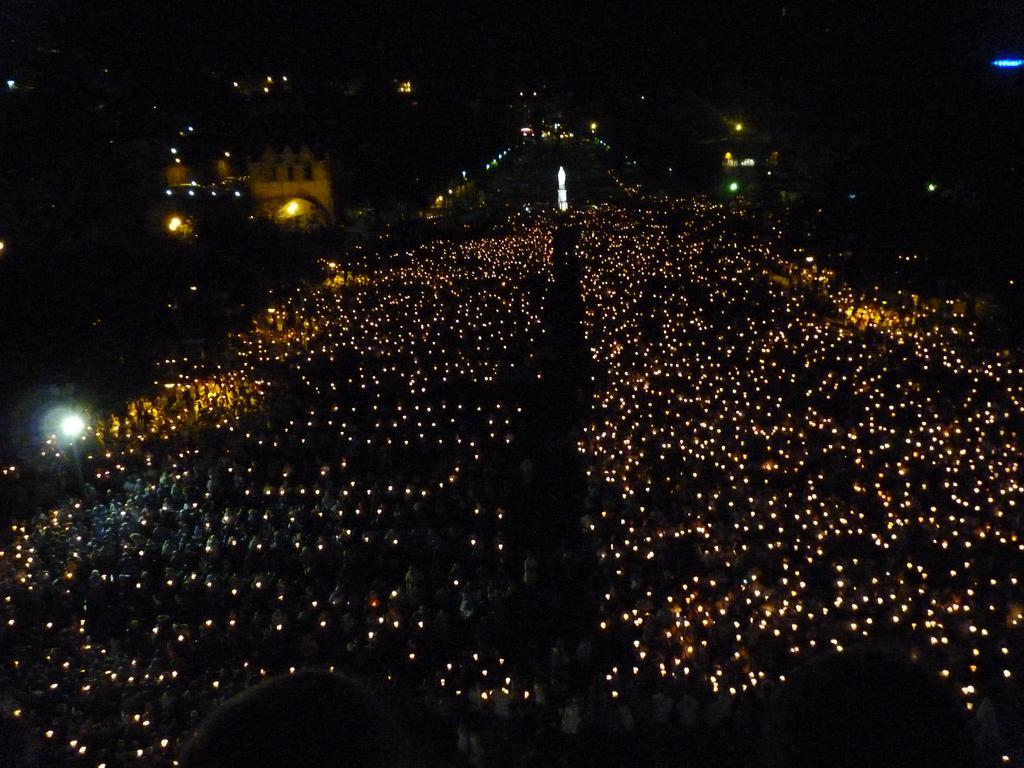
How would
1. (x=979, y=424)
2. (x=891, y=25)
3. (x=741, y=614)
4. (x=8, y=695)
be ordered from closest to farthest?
(x=8, y=695), (x=741, y=614), (x=979, y=424), (x=891, y=25)

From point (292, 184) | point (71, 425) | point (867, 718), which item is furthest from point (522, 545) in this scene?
point (292, 184)

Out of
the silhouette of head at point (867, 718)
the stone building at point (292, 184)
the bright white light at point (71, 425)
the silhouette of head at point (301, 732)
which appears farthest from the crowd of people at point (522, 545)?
the stone building at point (292, 184)

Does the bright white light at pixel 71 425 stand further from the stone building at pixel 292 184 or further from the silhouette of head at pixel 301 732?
the stone building at pixel 292 184

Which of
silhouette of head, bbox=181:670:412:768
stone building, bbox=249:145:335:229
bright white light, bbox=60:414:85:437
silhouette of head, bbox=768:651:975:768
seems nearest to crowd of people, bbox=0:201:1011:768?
Answer: bright white light, bbox=60:414:85:437

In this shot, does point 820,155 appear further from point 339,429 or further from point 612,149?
point 612,149

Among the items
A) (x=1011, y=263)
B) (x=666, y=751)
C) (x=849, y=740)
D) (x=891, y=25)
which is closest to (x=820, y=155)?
(x=891, y=25)

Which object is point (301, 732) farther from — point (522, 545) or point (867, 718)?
point (522, 545)

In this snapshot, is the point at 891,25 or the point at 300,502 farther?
the point at 891,25
